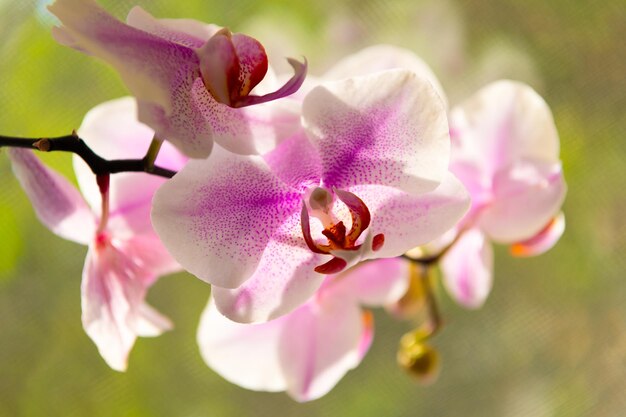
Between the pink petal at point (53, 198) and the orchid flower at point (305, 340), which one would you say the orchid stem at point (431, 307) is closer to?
the orchid flower at point (305, 340)

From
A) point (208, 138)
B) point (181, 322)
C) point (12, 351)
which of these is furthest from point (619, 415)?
point (208, 138)

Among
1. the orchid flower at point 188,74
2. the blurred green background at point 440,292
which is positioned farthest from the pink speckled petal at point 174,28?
the blurred green background at point 440,292

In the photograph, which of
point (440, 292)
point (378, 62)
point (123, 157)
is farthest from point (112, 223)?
point (440, 292)

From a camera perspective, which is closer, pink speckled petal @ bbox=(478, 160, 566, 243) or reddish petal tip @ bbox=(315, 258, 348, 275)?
reddish petal tip @ bbox=(315, 258, 348, 275)

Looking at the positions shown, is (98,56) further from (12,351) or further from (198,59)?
(12,351)

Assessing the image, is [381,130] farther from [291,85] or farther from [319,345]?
[319,345]

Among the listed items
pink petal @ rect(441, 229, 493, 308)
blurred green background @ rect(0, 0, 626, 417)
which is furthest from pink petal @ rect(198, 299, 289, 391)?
blurred green background @ rect(0, 0, 626, 417)

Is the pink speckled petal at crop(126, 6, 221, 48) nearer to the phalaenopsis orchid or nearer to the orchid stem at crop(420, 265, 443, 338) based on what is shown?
the phalaenopsis orchid
